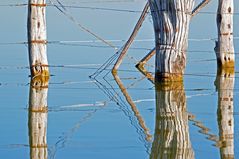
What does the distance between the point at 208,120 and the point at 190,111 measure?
26.7 inches

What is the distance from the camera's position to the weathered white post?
13836mm

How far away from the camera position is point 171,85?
11289 mm

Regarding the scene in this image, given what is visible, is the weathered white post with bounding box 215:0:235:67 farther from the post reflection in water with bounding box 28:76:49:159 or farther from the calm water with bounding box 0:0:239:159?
the post reflection in water with bounding box 28:76:49:159

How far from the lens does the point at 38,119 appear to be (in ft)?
27.6

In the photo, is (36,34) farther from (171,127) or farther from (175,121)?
(171,127)

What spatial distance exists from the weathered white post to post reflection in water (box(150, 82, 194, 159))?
125 inches

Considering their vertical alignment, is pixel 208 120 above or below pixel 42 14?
below

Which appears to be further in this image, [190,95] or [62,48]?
[62,48]

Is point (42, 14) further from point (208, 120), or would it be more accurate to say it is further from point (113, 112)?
point (208, 120)

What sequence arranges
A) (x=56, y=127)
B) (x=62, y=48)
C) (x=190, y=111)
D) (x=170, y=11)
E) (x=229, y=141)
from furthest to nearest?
(x=62, y=48) → (x=170, y=11) → (x=190, y=111) → (x=56, y=127) → (x=229, y=141)

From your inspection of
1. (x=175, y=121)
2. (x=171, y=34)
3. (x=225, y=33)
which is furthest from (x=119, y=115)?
(x=225, y=33)

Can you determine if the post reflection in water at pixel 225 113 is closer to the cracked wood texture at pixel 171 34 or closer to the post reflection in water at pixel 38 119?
the cracked wood texture at pixel 171 34

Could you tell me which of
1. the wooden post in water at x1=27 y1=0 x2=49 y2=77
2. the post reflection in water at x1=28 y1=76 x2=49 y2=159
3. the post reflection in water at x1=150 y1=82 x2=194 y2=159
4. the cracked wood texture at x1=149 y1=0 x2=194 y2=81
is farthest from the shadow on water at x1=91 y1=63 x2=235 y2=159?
the wooden post in water at x1=27 y1=0 x2=49 y2=77

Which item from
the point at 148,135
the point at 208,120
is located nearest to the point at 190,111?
the point at 208,120
